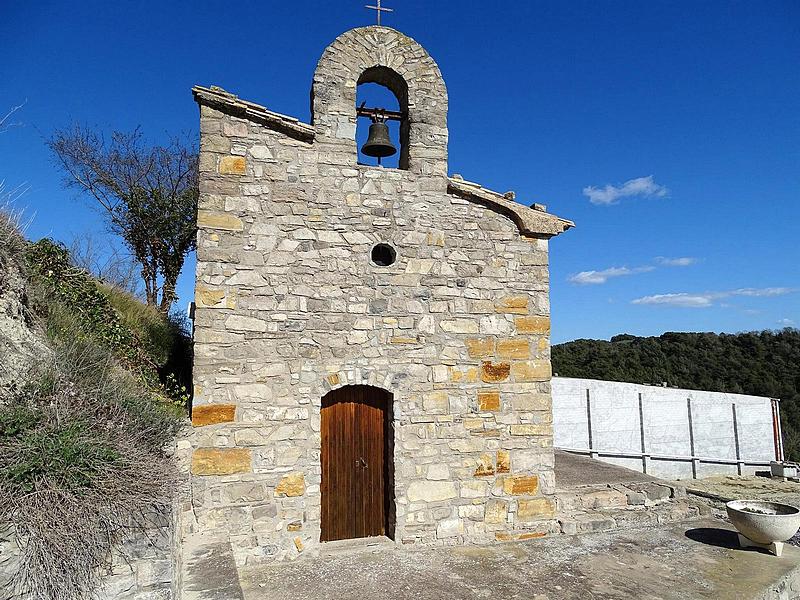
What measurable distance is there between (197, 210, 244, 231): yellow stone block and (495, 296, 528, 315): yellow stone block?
3.49m

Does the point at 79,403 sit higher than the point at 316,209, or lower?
lower

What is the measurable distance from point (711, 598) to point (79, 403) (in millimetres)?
6246

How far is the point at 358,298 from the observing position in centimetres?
637

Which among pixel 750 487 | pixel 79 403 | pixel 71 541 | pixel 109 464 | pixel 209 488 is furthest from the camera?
pixel 750 487

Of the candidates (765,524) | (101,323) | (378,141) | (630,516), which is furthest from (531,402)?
(101,323)

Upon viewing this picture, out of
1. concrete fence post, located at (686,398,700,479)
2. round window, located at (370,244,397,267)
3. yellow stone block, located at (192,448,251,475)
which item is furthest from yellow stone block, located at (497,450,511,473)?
concrete fence post, located at (686,398,700,479)

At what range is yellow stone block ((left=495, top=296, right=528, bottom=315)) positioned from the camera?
22.6 ft

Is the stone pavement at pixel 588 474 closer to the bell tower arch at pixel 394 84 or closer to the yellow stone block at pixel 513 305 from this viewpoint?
the yellow stone block at pixel 513 305

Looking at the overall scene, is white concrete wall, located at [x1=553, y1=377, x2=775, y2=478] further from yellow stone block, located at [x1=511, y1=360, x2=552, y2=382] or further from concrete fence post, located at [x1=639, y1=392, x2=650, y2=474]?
yellow stone block, located at [x1=511, y1=360, x2=552, y2=382]

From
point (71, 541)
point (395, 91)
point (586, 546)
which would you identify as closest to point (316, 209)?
point (395, 91)

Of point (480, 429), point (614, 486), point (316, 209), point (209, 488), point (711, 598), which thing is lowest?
point (711, 598)

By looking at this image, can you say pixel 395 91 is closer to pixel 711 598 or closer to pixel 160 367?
pixel 160 367

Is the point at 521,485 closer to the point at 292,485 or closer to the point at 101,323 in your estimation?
the point at 292,485

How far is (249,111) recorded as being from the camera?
6164 millimetres
